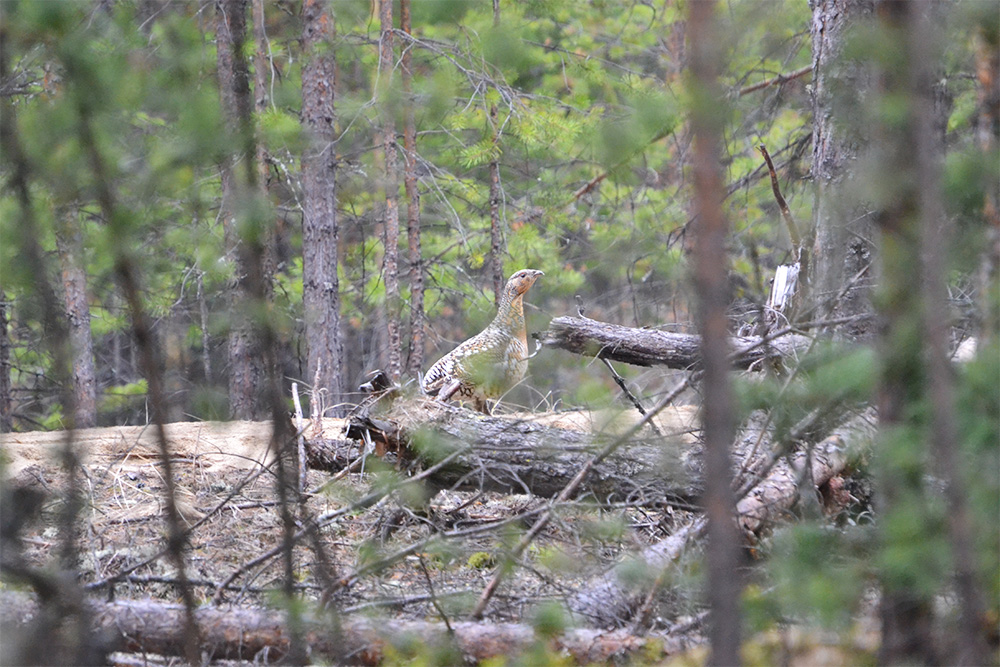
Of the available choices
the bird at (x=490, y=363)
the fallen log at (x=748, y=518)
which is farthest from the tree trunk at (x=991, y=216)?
the bird at (x=490, y=363)

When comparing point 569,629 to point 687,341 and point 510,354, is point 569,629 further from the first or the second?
point 510,354

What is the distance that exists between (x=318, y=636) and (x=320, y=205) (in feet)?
24.9

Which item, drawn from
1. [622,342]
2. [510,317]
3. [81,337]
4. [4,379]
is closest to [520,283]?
[510,317]

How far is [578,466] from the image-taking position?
4629 millimetres

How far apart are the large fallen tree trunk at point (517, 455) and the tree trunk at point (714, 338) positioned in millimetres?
1913

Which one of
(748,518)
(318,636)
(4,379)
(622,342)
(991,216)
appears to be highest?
(4,379)

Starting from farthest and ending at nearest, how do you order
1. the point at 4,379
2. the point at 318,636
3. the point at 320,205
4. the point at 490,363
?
the point at 4,379, the point at 320,205, the point at 490,363, the point at 318,636

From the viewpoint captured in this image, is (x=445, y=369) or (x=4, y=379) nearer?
(x=445, y=369)

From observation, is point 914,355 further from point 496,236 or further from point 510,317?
point 496,236

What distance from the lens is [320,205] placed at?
10242mm

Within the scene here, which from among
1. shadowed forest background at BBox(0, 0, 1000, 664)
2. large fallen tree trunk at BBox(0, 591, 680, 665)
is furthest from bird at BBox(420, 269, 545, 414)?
large fallen tree trunk at BBox(0, 591, 680, 665)

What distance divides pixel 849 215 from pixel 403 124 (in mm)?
6770

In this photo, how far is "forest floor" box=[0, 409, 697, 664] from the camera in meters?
3.58

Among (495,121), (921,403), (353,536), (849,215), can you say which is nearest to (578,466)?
(353,536)
